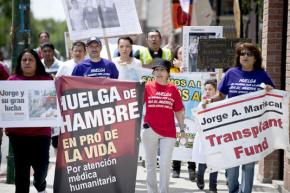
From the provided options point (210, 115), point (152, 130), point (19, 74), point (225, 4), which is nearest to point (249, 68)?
point (210, 115)

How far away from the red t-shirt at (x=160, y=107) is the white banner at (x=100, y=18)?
1922mm

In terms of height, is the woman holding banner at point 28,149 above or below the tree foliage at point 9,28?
below

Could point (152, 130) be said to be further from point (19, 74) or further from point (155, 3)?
point (155, 3)

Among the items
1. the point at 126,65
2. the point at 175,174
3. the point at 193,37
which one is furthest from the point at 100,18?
the point at 175,174

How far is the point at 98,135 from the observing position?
945 cm

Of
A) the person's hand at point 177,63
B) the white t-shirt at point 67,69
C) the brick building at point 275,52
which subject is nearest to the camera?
the white t-shirt at point 67,69

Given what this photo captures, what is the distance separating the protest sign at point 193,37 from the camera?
1318 cm

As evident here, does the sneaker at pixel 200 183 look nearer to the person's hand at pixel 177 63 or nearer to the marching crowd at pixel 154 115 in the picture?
the marching crowd at pixel 154 115

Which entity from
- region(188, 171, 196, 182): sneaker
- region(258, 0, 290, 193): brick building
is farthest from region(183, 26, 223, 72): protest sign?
region(188, 171, 196, 182): sneaker

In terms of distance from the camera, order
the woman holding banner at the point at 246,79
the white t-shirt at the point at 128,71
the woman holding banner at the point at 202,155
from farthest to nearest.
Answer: the white t-shirt at the point at 128,71
the woman holding banner at the point at 202,155
the woman holding banner at the point at 246,79

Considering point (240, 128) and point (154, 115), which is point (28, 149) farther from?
point (240, 128)

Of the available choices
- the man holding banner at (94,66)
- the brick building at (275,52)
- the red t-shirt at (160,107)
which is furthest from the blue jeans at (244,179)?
the brick building at (275,52)

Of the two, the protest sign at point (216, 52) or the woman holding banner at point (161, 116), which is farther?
the protest sign at point (216, 52)

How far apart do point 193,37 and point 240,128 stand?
13.2 ft
